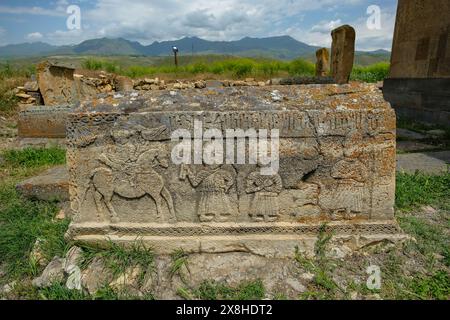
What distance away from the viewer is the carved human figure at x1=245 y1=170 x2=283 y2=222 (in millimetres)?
2799

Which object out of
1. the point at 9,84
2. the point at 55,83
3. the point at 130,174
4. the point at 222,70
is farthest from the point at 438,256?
the point at 222,70

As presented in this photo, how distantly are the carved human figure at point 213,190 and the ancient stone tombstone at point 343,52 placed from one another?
1027 centimetres

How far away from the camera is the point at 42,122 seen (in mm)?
7379

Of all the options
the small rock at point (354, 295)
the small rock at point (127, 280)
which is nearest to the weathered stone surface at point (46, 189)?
the small rock at point (127, 280)

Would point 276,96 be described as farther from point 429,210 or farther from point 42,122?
point 42,122

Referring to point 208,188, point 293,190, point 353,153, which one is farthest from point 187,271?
point 353,153

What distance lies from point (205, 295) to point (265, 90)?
183 cm

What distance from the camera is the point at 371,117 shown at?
2688 mm

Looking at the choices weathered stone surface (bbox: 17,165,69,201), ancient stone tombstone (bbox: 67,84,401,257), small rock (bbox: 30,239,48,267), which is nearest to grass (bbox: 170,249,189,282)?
ancient stone tombstone (bbox: 67,84,401,257)

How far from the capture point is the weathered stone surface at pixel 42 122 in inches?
289

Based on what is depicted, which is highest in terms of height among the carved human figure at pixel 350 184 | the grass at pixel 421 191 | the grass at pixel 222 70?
the grass at pixel 222 70

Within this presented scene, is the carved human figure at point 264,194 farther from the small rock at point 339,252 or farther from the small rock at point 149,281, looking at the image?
the small rock at point 149,281

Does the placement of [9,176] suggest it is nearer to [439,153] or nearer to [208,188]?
[208,188]

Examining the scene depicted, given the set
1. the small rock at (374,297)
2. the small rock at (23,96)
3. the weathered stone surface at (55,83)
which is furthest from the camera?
the small rock at (23,96)
